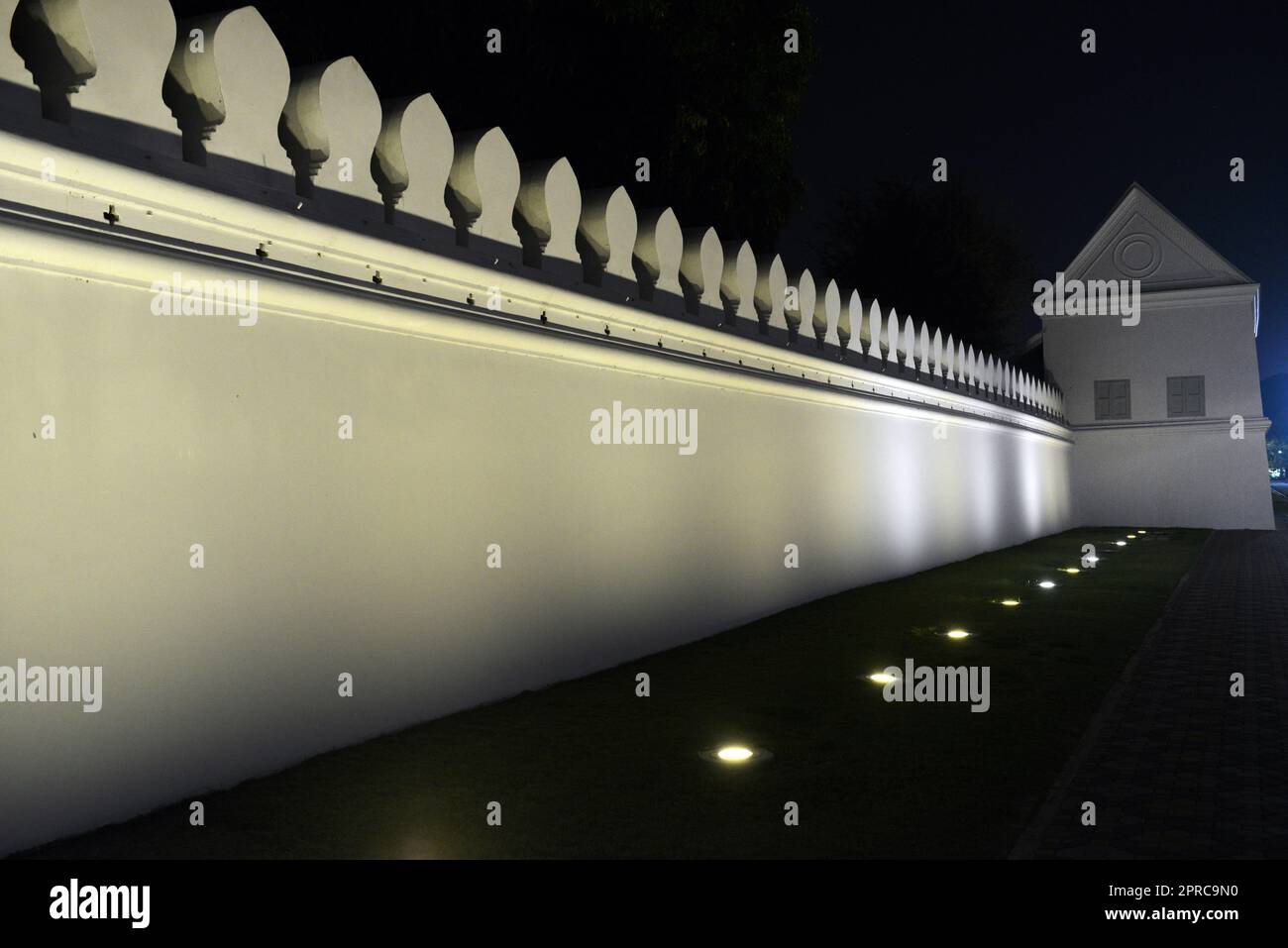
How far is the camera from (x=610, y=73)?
43.9ft

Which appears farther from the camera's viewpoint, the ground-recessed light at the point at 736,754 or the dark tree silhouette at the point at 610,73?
the dark tree silhouette at the point at 610,73

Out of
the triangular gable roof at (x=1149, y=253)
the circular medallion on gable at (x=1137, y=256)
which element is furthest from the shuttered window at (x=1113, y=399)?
the circular medallion on gable at (x=1137, y=256)

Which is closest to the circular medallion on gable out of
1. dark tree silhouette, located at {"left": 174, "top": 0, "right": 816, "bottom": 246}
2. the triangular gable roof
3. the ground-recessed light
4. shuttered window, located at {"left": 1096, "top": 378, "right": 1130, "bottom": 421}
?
the triangular gable roof

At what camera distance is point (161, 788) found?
3.38 meters

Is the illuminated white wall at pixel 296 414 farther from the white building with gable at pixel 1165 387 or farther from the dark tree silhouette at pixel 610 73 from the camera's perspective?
the white building with gable at pixel 1165 387

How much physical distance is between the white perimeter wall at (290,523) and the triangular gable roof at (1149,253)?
18.0 meters

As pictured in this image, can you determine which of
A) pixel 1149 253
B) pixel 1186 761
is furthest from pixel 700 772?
pixel 1149 253

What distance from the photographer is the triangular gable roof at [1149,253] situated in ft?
69.3

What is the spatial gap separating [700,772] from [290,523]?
178 centimetres

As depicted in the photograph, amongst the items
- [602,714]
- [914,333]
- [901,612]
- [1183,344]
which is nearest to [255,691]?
[602,714]

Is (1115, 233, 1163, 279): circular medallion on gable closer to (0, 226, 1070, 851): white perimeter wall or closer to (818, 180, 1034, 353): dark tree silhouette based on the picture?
(818, 180, 1034, 353): dark tree silhouette

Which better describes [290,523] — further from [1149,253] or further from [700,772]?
[1149,253]

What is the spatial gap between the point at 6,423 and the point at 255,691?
4.22 feet

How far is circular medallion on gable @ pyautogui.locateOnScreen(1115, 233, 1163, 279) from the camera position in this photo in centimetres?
2177
